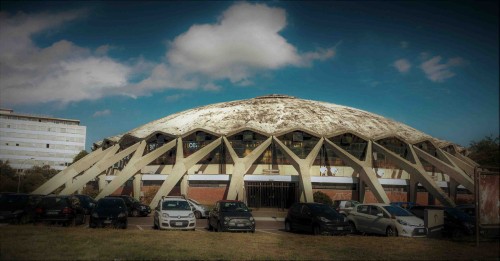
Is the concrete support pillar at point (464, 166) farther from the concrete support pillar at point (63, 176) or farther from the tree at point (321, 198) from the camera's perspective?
the concrete support pillar at point (63, 176)

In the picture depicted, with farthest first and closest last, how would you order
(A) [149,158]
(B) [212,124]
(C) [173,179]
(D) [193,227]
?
(B) [212,124], (A) [149,158], (C) [173,179], (D) [193,227]

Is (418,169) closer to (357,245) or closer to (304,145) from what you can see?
(304,145)

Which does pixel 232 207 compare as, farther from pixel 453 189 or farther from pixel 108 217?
pixel 453 189

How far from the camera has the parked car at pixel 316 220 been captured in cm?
1909

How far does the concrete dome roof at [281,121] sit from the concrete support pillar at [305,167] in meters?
2.24

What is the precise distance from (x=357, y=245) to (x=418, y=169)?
2361 cm

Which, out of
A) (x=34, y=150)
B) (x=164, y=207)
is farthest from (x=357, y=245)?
(x=34, y=150)

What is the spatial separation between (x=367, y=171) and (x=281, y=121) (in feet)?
41.0

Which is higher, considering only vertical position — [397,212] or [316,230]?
[397,212]

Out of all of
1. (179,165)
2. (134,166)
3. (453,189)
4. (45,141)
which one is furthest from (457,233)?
(45,141)

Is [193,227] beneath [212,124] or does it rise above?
beneath

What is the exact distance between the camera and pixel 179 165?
122 feet

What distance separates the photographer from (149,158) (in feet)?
129

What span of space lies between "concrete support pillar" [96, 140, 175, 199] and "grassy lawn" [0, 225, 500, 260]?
64.2ft
